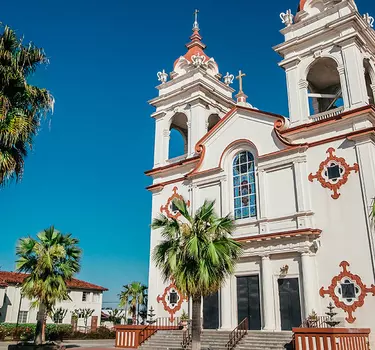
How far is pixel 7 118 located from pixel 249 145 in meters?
14.5

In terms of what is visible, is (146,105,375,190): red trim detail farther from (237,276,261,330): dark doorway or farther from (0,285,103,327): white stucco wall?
(0,285,103,327): white stucco wall

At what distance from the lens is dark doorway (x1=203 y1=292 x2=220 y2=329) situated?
24156mm

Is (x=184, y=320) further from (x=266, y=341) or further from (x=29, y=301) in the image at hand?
(x=29, y=301)

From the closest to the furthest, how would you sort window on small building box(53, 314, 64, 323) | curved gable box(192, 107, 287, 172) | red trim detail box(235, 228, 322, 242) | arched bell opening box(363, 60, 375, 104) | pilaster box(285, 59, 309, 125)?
red trim detail box(235, 228, 322, 242) < pilaster box(285, 59, 309, 125) < curved gable box(192, 107, 287, 172) < arched bell opening box(363, 60, 375, 104) < window on small building box(53, 314, 64, 323)

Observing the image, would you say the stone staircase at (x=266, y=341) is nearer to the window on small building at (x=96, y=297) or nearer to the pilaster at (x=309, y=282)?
the pilaster at (x=309, y=282)

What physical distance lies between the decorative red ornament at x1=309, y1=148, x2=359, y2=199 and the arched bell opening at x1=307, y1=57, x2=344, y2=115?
19.3 ft

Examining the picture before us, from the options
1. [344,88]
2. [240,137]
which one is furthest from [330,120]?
[240,137]

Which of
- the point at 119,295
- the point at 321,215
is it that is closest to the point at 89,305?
the point at 119,295

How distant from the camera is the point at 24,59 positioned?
646 inches

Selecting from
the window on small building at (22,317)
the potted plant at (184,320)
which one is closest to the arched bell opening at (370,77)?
the potted plant at (184,320)

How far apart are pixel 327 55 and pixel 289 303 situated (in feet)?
45.6

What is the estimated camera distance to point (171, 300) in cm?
2619

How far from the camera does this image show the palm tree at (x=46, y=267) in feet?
75.6

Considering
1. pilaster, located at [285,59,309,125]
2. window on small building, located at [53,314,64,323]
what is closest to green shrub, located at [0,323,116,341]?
window on small building, located at [53,314,64,323]
